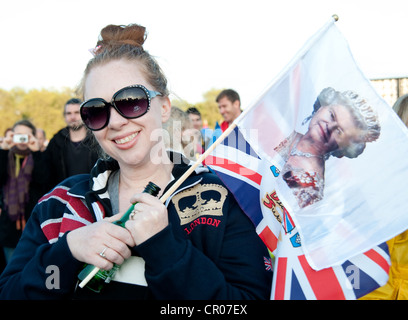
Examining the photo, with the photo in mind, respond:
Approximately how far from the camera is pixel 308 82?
1882 mm

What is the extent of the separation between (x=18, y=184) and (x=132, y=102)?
4434 millimetres

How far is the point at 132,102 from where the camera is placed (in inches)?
70.1

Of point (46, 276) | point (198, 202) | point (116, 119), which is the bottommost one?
point (46, 276)

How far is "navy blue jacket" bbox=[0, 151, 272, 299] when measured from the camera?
1.52 m

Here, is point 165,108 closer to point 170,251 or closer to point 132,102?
point 132,102

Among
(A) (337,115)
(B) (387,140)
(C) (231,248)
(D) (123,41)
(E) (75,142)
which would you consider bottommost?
(C) (231,248)

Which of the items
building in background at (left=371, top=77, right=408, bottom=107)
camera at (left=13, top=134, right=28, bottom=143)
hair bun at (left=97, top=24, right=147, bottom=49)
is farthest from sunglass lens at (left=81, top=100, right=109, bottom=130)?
building in background at (left=371, top=77, right=408, bottom=107)

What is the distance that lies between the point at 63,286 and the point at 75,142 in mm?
4047

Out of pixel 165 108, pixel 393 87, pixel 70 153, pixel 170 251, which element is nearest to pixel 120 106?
pixel 165 108

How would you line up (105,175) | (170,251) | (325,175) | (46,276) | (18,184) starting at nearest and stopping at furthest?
(170,251)
(46,276)
(325,175)
(105,175)
(18,184)

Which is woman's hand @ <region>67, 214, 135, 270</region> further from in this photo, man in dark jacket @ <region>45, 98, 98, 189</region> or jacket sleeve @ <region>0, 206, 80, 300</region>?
man in dark jacket @ <region>45, 98, 98, 189</region>

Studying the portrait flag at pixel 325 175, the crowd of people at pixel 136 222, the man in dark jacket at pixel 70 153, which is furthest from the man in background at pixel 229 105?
the portrait flag at pixel 325 175
